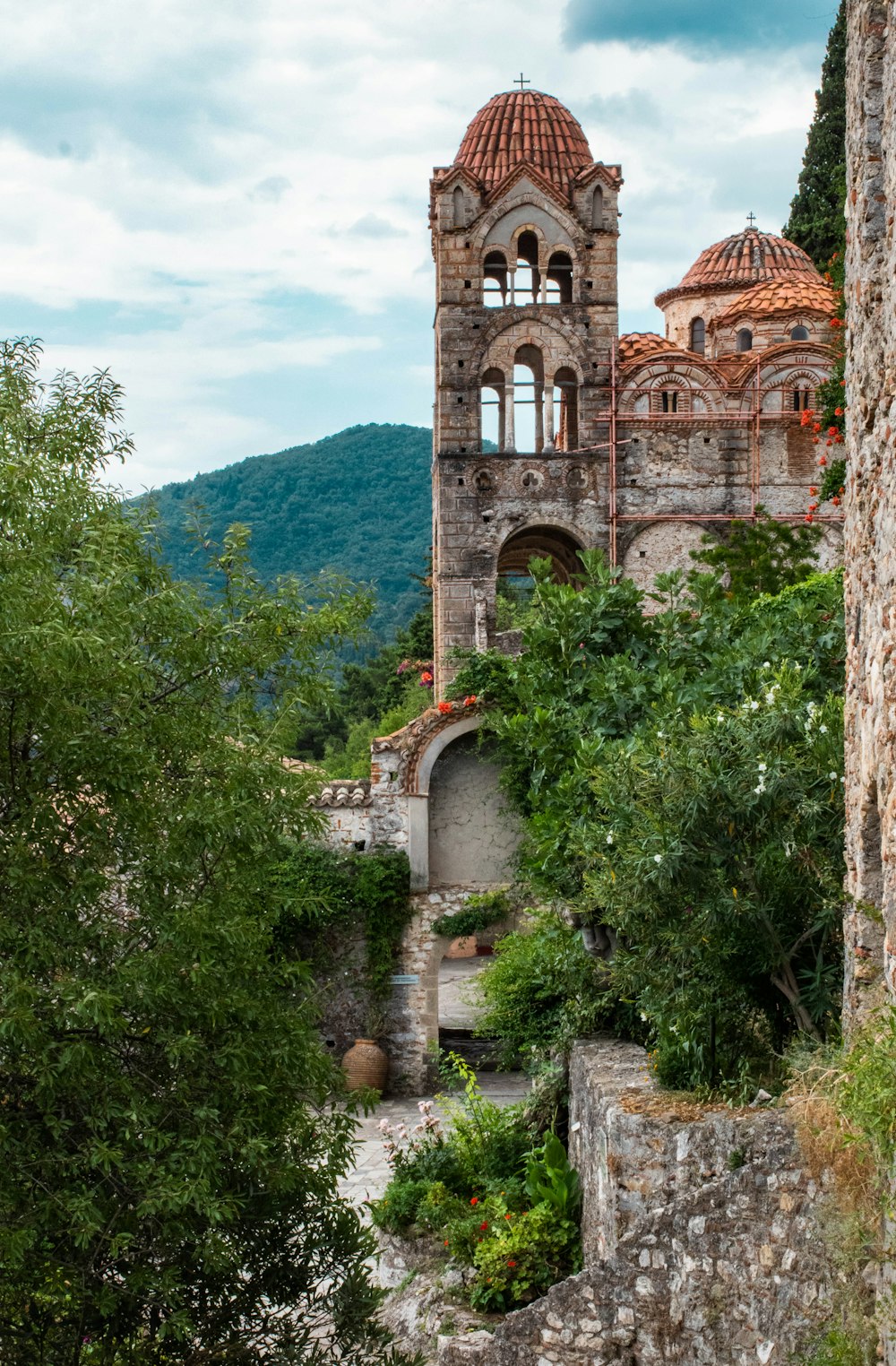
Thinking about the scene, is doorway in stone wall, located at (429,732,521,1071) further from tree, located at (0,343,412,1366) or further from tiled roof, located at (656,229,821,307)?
tiled roof, located at (656,229,821,307)

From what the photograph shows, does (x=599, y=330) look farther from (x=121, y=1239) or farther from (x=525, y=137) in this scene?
(x=121, y=1239)

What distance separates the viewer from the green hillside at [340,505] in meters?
64.0

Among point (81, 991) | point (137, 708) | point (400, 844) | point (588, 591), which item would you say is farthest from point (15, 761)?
point (400, 844)

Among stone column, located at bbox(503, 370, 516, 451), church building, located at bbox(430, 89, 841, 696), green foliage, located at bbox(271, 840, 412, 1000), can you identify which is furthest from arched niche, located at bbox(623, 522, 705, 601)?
green foliage, located at bbox(271, 840, 412, 1000)

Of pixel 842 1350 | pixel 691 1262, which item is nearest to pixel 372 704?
pixel 691 1262

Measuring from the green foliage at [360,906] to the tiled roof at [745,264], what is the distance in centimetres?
1518

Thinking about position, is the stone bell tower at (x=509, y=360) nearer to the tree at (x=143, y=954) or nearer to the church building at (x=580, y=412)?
the church building at (x=580, y=412)

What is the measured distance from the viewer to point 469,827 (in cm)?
1708

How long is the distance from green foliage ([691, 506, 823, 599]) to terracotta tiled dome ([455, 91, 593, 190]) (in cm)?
693

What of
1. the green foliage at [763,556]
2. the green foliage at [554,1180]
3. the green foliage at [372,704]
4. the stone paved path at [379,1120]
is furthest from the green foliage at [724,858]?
the green foliage at [372,704]

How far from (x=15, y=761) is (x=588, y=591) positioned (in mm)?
7179

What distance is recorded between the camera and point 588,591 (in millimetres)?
12398

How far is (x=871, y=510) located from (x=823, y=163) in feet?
79.4

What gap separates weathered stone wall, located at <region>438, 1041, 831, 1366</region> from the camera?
598cm
